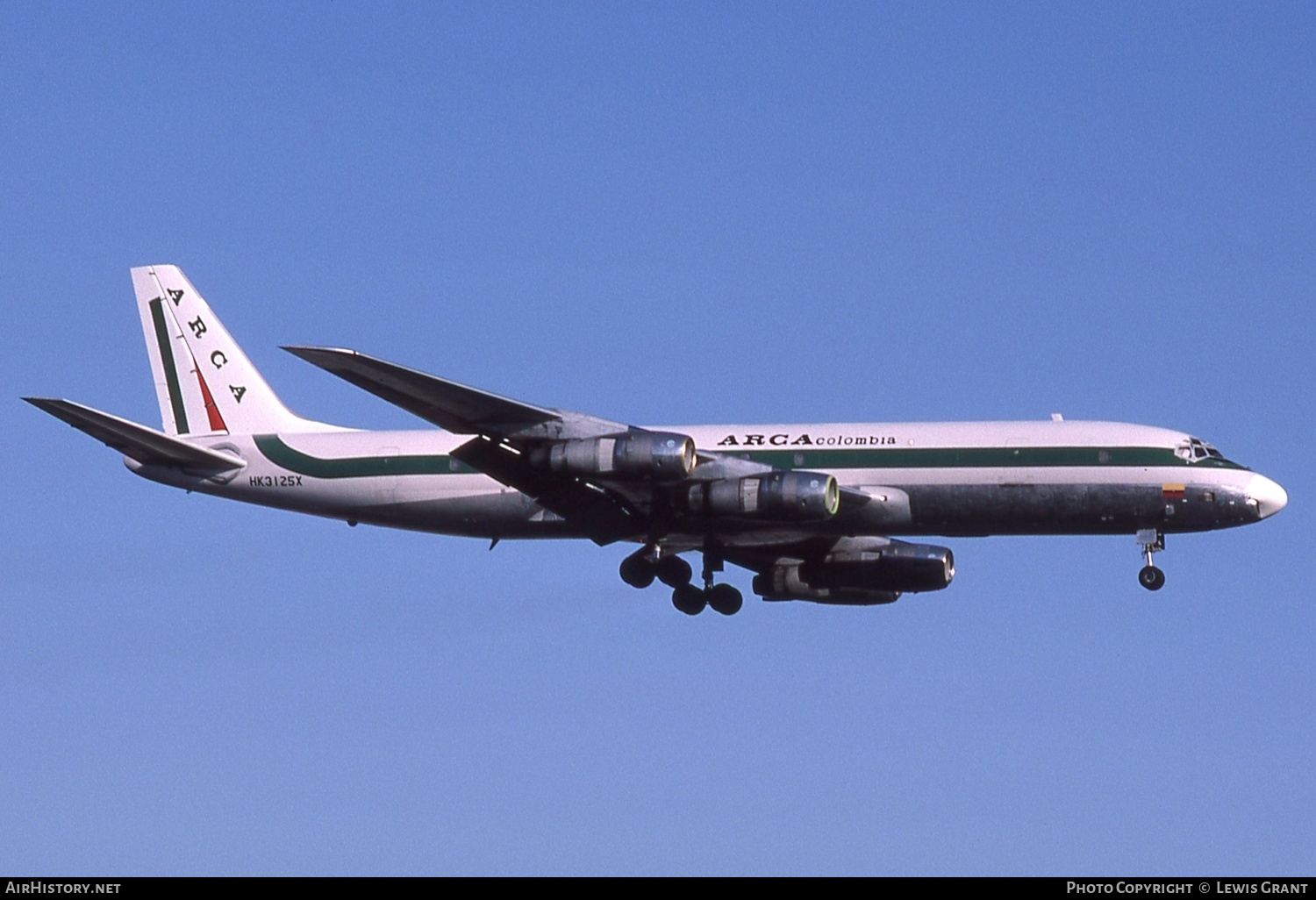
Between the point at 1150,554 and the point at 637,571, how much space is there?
44.4ft

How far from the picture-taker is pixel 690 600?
55.7 metres

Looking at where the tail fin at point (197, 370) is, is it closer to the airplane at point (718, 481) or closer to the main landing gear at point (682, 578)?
the airplane at point (718, 481)

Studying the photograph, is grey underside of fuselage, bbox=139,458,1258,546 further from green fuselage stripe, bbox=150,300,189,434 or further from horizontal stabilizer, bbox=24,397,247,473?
green fuselage stripe, bbox=150,300,189,434

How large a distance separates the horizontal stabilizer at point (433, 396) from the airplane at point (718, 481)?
2.6 inches

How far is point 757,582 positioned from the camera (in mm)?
58469

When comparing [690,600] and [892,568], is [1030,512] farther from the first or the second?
[690,600]

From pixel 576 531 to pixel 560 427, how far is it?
13.4ft

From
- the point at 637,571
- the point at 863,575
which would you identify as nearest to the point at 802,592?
the point at 863,575

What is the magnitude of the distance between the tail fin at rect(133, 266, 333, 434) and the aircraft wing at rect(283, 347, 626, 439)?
911 centimetres

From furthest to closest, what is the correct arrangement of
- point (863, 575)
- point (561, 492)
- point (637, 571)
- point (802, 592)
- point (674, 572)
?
1. point (802, 592)
2. point (863, 575)
3. point (674, 572)
4. point (637, 571)
5. point (561, 492)

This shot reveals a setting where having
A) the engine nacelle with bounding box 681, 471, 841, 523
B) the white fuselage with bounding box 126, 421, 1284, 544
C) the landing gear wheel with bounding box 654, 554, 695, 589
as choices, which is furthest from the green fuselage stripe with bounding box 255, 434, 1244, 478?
the landing gear wheel with bounding box 654, 554, 695, 589
